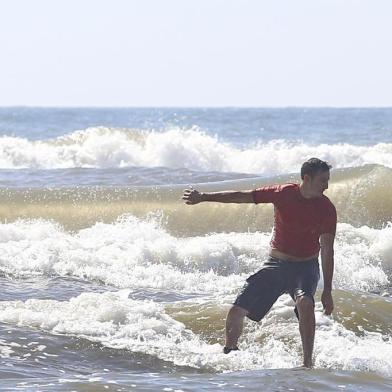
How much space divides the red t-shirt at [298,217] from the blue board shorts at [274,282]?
98 mm

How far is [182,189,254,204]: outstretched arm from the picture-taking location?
730cm

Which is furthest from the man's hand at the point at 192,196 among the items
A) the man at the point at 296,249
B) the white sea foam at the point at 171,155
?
the white sea foam at the point at 171,155

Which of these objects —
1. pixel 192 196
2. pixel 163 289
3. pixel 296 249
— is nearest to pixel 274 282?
pixel 296 249

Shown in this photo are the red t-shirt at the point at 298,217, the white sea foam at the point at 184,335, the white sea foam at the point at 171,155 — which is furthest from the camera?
the white sea foam at the point at 171,155

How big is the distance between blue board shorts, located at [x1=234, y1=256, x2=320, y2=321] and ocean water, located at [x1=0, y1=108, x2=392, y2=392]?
47cm

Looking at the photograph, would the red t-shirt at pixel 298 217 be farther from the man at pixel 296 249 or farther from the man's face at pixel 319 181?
the man's face at pixel 319 181

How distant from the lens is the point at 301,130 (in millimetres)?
49531

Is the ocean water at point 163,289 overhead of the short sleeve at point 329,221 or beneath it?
beneath

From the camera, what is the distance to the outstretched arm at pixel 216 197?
7301 millimetres

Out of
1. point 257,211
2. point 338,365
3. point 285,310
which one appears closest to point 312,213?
point 338,365

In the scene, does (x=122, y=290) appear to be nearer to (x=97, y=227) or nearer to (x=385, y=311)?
(x=385, y=311)

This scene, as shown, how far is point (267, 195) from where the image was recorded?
7.46 m

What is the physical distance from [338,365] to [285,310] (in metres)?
1.24

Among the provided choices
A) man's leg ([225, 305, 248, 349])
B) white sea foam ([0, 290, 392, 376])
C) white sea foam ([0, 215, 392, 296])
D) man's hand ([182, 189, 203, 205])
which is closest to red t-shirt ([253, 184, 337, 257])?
man's hand ([182, 189, 203, 205])
